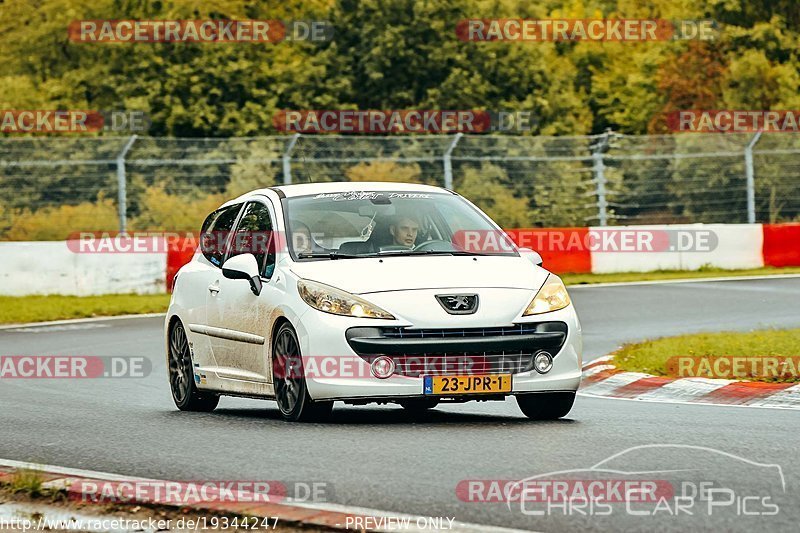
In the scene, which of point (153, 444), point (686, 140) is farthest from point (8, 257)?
point (153, 444)

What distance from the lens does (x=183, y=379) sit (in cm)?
1222

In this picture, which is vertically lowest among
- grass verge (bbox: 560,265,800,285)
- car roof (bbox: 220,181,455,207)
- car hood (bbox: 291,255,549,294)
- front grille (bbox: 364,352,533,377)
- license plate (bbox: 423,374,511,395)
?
grass verge (bbox: 560,265,800,285)

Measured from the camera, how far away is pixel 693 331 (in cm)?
1786

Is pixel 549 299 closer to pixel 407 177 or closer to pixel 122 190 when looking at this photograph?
pixel 122 190

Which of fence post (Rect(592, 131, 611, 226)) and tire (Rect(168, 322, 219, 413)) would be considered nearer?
tire (Rect(168, 322, 219, 413))

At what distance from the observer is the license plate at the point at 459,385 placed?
32.1 feet

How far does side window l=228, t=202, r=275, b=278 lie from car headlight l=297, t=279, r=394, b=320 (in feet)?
2.28

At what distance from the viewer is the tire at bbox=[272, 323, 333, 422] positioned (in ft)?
33.0

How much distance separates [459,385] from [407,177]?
21.6 metres

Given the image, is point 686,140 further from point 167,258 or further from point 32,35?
point 32,35
